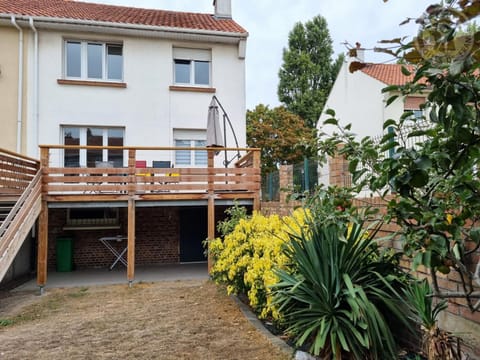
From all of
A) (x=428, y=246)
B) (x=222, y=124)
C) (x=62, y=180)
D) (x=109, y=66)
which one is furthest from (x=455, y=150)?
(x=109, y=66)

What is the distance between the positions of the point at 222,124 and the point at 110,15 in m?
5.11

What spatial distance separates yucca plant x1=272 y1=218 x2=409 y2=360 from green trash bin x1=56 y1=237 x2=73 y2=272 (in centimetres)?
806

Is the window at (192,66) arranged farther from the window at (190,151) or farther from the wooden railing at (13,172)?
the wooden railing at (13,172)

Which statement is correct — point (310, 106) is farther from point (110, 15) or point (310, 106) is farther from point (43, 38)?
point (43, 38)

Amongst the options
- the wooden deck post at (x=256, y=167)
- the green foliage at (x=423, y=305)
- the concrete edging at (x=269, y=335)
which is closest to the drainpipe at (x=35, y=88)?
the wooden deck post at (x=256, y=167)

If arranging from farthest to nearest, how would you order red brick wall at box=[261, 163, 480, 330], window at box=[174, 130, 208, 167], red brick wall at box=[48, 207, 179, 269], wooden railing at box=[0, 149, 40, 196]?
window at box=[174, 130, 208, 167] → red brick wall at box=[48, 207, 179, 269] → wooden railing at box=[0, 149, 40, 196] → red brick wall at box=[261, 163, 480, 330]

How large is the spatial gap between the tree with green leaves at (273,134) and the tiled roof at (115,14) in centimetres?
1100

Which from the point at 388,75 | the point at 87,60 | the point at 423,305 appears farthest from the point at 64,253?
the point at 388,75

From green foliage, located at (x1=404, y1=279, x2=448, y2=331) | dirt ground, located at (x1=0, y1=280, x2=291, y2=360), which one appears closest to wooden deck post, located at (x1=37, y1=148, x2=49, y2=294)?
dirt ground, located at (x1=0, y1=280, x2=291, y2=360)

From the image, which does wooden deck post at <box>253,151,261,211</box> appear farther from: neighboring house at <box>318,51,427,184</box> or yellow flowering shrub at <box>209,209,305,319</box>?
neighboring house at <box>318,51,427,184</box>

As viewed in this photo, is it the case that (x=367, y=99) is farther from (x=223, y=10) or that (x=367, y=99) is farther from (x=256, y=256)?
(x=256, y=256)

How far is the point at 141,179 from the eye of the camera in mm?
7996

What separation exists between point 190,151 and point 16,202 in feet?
15.6

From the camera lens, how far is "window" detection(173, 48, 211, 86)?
10977 mm
